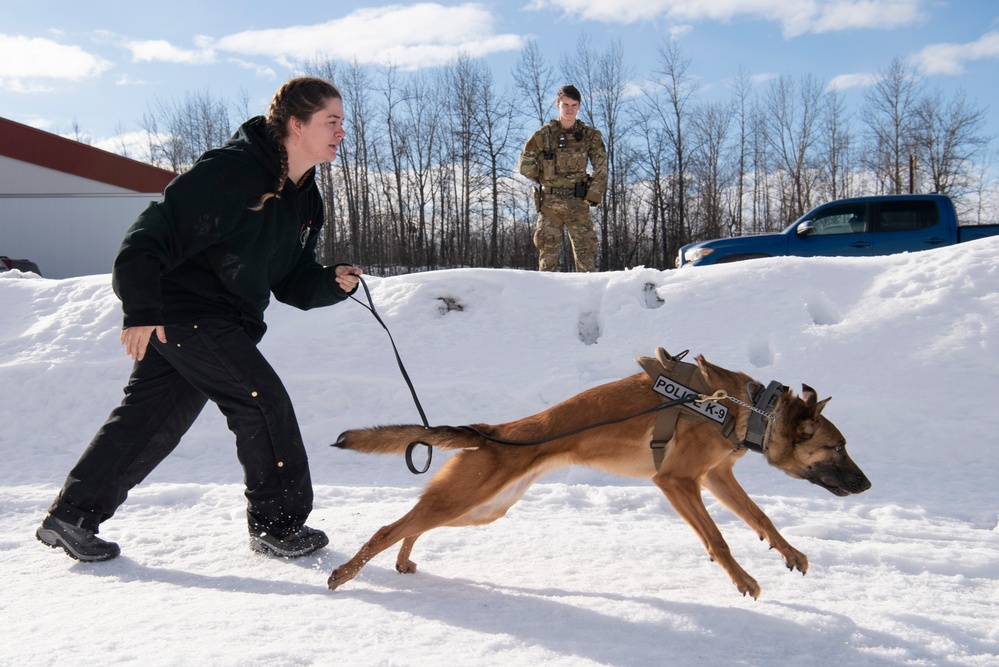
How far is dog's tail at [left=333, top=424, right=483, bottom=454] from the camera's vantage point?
9.58 ft

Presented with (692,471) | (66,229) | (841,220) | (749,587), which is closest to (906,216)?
(841,220)

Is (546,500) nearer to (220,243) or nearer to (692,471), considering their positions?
(692,471)

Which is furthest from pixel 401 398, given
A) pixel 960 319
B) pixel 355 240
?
pixel 355 240

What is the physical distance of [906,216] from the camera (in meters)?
10.9

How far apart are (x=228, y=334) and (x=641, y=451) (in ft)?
6.01

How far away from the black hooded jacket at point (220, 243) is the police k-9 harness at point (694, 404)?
5.01 ft

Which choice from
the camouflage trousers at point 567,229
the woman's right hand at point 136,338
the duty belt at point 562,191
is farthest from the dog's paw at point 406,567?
the duty belt at point 562,191

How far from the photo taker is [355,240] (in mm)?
32594

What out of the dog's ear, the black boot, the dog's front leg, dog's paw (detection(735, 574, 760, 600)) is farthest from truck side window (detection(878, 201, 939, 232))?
the black boot

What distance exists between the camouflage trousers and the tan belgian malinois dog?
5.78 meters

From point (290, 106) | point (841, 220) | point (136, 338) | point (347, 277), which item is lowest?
point (136, 338)

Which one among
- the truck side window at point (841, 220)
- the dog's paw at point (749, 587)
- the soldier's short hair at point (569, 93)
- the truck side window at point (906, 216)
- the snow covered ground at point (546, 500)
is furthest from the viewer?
the truck side window at point (841, 220)

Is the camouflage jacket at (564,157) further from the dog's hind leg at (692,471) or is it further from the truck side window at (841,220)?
the dog's hind leg at (692,471)

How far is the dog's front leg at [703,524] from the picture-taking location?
109 inches
